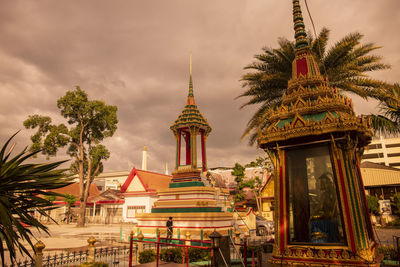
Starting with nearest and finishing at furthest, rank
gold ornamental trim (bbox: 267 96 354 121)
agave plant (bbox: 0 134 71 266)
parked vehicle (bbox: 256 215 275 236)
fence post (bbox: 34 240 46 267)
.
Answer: agave plant (bbox: 0 134 71 266)
fence post (bbox: 34 240 46 267)
gold ornamental trim (bbox: 267 96 354 121)
parked vehicle (bbox: 256 215 275 236)

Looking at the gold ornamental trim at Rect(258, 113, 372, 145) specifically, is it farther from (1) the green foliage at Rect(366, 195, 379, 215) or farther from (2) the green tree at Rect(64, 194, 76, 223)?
(2) the green tree at Rect(64, 194, 76, 223)

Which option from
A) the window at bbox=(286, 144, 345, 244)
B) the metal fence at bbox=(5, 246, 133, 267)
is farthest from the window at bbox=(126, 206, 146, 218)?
the window at bbox=(286, 144, 345, 244)

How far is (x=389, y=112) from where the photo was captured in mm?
14055

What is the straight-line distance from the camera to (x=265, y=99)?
17.4 metres

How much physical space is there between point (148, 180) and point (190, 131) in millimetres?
18133

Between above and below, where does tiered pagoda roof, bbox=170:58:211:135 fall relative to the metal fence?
above

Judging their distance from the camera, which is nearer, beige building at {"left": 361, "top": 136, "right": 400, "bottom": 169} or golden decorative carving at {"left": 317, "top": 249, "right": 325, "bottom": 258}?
golden decorative carving at {"left": 317, "top": 249, "right": 325, "bottom": 258}

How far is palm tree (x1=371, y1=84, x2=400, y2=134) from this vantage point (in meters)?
13.5

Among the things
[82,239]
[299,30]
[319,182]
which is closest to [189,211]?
[82,239]

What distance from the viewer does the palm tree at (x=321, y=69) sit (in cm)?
1537

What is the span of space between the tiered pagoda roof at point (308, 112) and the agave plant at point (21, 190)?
20.0 ft

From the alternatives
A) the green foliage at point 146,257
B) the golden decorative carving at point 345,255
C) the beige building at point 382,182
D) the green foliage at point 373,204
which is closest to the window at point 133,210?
Answer: the green foliage at point 146,257

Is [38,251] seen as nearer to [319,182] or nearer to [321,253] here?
[321,253]

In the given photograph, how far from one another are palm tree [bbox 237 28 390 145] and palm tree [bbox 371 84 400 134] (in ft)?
1.88
